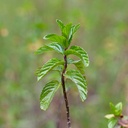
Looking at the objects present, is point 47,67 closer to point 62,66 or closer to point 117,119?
point 62,66

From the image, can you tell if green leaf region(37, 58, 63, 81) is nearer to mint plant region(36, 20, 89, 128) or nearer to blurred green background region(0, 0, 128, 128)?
mint plant region(36, 20, 89, 128)

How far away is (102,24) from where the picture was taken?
464 cm

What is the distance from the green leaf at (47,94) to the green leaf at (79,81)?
53 millimetres

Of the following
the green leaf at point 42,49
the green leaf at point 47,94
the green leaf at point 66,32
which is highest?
the green leaf at point 66,32

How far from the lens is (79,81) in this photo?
1120 mm

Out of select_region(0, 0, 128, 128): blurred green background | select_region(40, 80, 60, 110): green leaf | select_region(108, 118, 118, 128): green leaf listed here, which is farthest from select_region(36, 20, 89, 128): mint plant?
select_region(0, 0, 128, 128): blurred green background

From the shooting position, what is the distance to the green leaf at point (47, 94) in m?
1.11

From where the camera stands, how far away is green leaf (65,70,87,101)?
1089 mm

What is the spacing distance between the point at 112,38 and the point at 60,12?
4.25 feet

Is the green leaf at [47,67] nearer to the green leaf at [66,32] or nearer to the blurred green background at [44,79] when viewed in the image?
the green leaf at [66,32]

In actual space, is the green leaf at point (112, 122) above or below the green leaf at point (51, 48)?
below

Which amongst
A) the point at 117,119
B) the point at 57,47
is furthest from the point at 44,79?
the point at 57,47

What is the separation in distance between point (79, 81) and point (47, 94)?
0.10 metres

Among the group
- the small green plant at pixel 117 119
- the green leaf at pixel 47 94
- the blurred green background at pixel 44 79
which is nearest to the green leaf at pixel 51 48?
the green leaf at pixel 47 94
